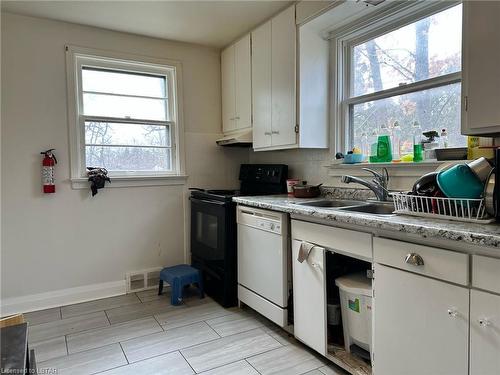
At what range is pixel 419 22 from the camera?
214 cm

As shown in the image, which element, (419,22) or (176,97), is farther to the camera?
(176,97)

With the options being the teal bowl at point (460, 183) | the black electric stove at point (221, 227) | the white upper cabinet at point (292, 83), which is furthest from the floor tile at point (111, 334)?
the teal bowl at point (460, 183)

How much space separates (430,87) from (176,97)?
7.23 ft

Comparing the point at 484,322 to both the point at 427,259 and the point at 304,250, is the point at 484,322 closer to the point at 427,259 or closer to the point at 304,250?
the point at 427,259

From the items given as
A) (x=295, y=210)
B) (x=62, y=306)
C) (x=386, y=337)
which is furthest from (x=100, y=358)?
(x=386, y=337)

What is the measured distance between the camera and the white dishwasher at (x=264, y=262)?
7.30 feet

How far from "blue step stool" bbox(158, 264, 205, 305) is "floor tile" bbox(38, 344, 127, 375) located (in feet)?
2.38

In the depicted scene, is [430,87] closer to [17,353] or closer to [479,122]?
[479,122]

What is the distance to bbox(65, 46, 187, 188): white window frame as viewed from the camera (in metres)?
2.88

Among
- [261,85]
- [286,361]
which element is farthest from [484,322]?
[261,85]

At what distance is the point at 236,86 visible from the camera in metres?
3.28

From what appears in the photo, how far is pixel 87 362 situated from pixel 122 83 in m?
2.30

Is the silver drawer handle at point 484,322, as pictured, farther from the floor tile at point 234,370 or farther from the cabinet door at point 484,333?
the floor tile at point 234,370

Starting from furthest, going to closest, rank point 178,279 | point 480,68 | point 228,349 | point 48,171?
1. point 178,279
2. point 48,171
3. point 228,349
4. point 480,68
